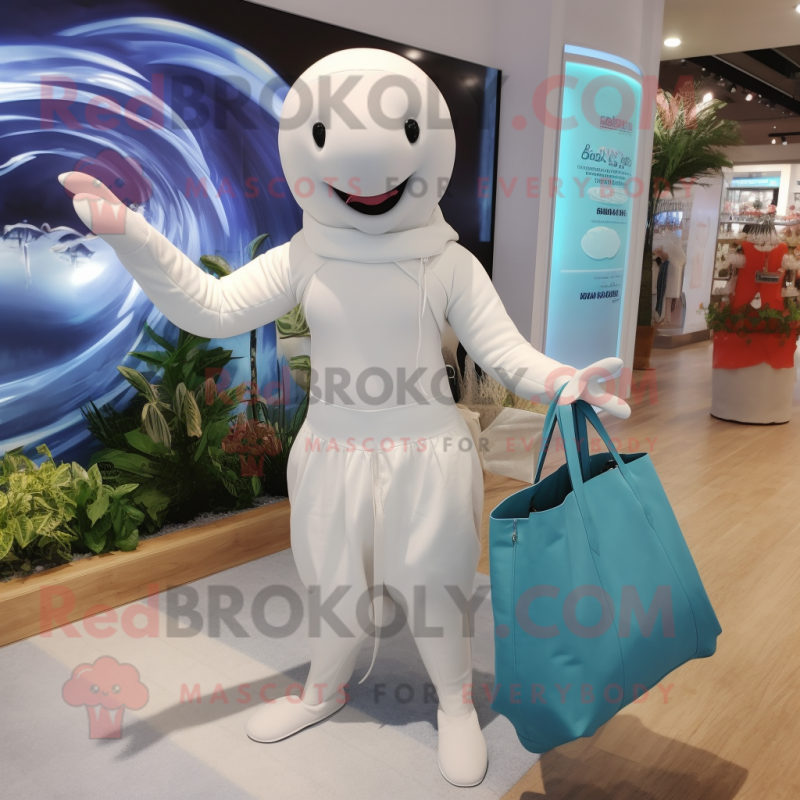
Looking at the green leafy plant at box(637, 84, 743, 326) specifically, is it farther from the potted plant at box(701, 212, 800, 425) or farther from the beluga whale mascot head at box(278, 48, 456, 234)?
the beluga whale mascot head at box(278, 48, 456, 234)

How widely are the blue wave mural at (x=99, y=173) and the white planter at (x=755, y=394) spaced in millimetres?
3551

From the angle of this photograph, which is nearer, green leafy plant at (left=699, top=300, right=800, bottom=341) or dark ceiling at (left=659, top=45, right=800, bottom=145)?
green leafy plant at (left=699, top=300, right=800, bottom=341)

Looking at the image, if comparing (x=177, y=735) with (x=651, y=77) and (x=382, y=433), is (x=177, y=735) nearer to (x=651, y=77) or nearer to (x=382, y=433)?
(x=382, y=433)

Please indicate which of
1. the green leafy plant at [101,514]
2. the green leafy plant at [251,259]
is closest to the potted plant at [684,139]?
the green leafy plant at [251,259]

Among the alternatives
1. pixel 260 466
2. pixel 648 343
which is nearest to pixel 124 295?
pixel 260 466

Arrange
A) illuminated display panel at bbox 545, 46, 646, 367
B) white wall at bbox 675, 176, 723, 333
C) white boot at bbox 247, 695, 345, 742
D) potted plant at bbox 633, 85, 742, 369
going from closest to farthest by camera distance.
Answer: white boot at bbox 247, 695, 345, 742 < illuminated display panel at bbox 545, 46, 646, 367 < potted plant at bbox 633, 85, 742, 369 < white wall at bbox 675, 176, 723, 333

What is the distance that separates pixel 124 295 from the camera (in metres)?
2.92

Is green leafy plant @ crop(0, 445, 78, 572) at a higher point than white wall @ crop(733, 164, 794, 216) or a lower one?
lower

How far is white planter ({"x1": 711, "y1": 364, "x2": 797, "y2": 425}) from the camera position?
5.18 m

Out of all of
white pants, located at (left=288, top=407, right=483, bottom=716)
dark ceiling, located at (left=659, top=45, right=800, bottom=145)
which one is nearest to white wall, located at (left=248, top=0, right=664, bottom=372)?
white pants, located at (left=288, top=407, right=483, bottom=716)

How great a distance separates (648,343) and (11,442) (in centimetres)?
580

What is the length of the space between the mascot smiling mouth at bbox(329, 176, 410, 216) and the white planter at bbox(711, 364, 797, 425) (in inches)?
167

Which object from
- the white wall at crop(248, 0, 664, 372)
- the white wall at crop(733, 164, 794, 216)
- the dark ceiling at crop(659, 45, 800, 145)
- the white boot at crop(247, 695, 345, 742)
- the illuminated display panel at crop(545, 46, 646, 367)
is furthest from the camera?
the white wall at crop(733, 164, 794, 216)

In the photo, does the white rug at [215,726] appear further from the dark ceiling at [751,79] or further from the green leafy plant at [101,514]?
the dark ceiling at [751,79]
